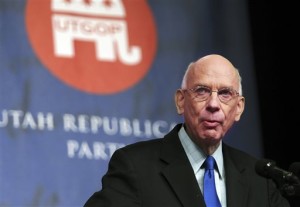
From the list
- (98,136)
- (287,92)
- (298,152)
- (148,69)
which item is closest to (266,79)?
(287,92)

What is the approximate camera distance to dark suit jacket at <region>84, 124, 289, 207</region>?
279 centimetres

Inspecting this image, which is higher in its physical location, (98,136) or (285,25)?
(285,25)

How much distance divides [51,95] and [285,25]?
5.20 ft

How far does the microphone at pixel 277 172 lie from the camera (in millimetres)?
2521

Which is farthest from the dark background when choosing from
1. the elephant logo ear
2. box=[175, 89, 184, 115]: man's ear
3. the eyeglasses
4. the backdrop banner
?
the eyeglasses

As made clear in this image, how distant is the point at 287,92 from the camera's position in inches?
196

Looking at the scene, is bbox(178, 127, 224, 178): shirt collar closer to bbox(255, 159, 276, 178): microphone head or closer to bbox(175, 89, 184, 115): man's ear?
bbox(175, 89, 184, 115): man's ear

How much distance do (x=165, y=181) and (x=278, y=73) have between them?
2265 millimetres

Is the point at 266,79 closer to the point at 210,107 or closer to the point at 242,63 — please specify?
the point at 242,63

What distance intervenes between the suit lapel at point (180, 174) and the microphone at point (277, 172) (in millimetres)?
306

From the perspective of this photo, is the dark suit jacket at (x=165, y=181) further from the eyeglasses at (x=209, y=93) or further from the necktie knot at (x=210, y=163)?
the eyeglasses at (x=209, y=93)

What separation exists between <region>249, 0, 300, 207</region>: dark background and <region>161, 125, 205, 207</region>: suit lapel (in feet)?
6.52

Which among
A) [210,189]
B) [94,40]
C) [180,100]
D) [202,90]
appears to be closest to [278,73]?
[94,40]

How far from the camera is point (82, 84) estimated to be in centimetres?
429
